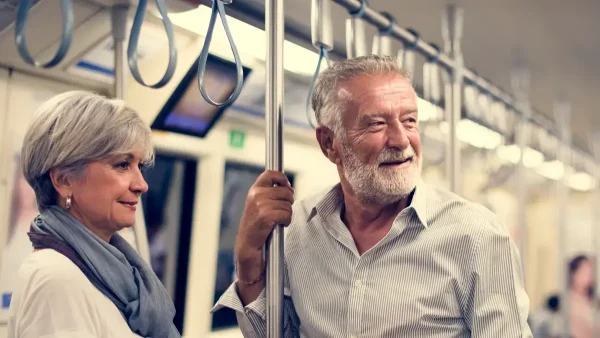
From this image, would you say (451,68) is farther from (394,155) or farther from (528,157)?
(528,157)

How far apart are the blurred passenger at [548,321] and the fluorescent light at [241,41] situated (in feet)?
11.0

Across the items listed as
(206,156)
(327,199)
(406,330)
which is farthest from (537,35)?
(406,330)

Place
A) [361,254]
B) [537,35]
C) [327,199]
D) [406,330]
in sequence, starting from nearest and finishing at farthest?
[406,330], [361,254], [327,199], [537,35]

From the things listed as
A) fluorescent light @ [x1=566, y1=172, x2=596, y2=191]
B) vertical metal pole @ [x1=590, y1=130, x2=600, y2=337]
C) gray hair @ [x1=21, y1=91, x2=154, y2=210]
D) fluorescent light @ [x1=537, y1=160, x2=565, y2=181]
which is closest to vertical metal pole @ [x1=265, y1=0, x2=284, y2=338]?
gray hair @ [x1=21, y1=91, x2=154, y2=210]

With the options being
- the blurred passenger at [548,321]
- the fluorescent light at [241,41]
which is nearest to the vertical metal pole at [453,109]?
the fluorescent light at [241,41]

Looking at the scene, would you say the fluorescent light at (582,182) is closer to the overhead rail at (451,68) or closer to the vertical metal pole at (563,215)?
the vertical metal pole at (563,215)

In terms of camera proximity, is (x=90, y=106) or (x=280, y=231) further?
(x=280, y=231)

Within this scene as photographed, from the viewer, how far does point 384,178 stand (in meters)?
1.86

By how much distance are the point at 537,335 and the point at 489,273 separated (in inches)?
182

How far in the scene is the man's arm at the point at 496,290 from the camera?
1689 mm

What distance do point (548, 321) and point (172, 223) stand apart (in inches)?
151

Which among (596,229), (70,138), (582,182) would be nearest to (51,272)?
(70,138)

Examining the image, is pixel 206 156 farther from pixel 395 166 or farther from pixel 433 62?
pixel 395 166

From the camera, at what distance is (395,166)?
1.87 m
